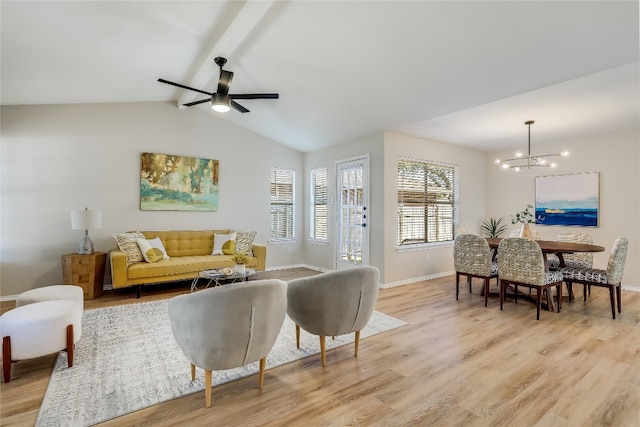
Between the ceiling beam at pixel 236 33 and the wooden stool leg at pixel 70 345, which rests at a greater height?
the ceiling beam at pixel 236 33

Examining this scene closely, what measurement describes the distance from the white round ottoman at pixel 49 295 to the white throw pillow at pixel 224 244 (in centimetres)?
253

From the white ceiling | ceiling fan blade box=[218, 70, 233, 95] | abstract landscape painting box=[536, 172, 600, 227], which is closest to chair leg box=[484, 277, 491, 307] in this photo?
the white ceiling

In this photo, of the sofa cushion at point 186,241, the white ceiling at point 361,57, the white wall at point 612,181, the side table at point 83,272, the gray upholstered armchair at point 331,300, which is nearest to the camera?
the gray upholstered armchair at point 331,300

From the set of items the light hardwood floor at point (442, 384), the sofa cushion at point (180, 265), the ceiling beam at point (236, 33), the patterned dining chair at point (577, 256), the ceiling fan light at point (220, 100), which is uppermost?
the ceiling beam at point (236, 33)

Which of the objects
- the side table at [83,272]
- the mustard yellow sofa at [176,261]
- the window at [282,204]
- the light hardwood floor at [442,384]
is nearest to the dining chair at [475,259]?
the light hardwood floor at [442,384]

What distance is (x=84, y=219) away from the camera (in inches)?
173

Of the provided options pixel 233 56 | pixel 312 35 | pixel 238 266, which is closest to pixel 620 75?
pixel 312 35

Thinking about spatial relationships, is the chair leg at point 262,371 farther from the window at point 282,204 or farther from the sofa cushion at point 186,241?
the window at point 282,204

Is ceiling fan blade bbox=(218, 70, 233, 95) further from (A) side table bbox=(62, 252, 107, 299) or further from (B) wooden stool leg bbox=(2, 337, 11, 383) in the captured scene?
(A) side table bbox=(62, 252, 107, 299)

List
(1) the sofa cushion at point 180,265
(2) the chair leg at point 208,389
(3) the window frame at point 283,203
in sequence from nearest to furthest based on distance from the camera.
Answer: (2) the chair leg at point 208,389 → (1) the sofa cushion at point 180,265 → (3) the window frame at point 283,203

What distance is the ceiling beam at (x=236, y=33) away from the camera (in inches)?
116

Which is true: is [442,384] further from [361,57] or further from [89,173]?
[89,173]

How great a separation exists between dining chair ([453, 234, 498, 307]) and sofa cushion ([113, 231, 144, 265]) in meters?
4.70

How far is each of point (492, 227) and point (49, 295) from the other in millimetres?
7260
